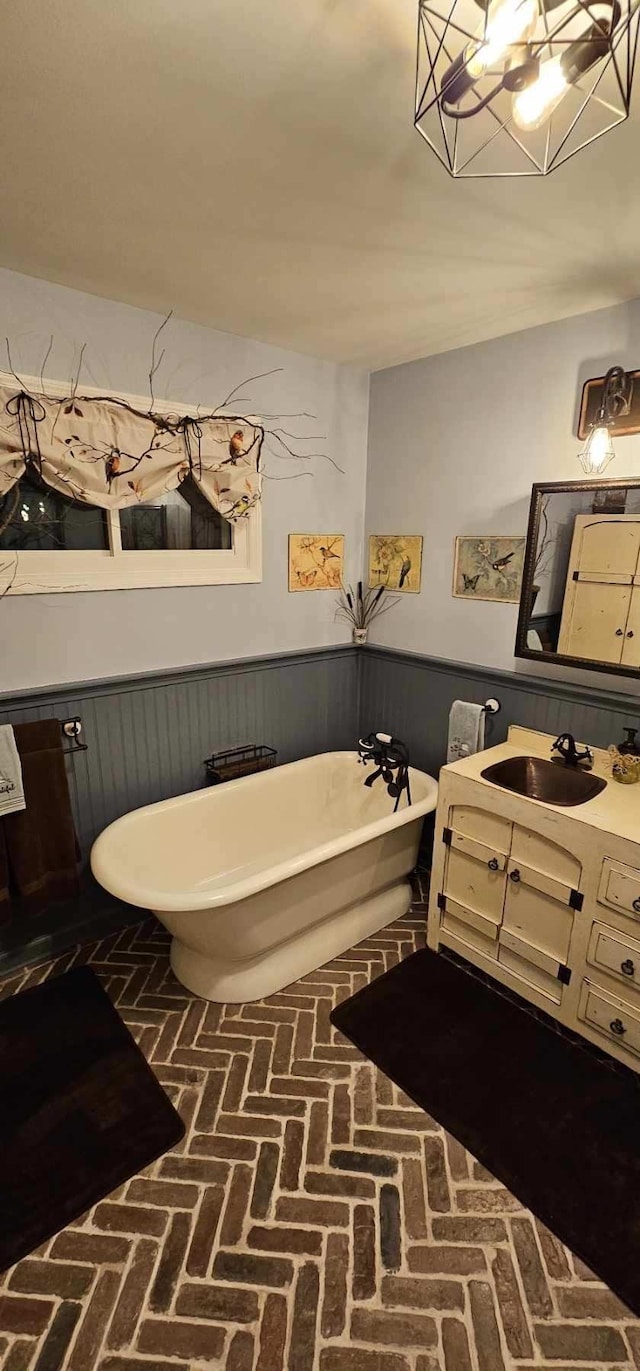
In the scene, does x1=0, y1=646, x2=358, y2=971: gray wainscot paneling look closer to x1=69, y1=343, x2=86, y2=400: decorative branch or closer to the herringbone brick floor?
the herringbone brick floor

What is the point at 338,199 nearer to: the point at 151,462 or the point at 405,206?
the point at 405,206

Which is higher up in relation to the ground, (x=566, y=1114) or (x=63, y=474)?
(x=63, y=474)

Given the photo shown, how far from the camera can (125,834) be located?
2.34 meters

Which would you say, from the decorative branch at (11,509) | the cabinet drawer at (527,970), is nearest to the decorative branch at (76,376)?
the decorative branch at (11,509)

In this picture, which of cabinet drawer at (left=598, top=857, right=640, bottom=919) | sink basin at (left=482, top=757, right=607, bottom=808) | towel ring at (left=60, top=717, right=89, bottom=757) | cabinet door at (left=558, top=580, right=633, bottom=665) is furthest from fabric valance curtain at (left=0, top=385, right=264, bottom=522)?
cabinet drawer at (left=598, top=857, right=640, bottom=919)

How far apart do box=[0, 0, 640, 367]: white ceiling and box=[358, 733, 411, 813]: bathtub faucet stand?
6.13 feet

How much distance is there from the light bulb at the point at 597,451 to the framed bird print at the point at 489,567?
0.40 metres

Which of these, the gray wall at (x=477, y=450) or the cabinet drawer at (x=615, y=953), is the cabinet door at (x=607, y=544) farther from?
the cabinet drawer at (x=615, y=953)

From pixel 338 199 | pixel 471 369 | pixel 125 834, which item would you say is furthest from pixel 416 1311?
pixel 471 369

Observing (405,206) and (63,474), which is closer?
(405,206)

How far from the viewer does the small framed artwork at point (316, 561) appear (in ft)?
10.0

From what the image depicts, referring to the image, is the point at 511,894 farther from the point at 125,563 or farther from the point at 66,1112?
the point at 125,563

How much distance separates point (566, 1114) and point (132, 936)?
1.85 meters

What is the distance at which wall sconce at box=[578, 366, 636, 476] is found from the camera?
216 centimetres
